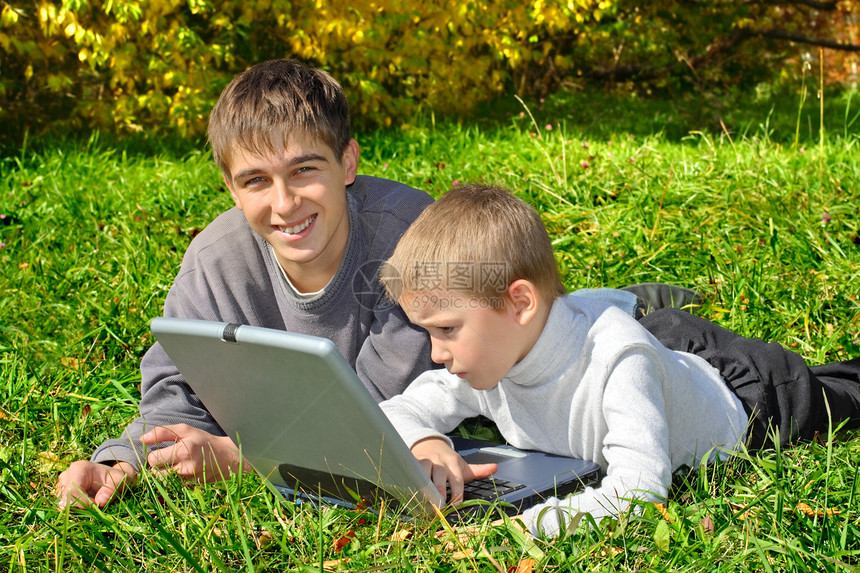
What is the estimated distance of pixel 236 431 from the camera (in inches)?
82.3

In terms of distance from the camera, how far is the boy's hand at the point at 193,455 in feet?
7.18

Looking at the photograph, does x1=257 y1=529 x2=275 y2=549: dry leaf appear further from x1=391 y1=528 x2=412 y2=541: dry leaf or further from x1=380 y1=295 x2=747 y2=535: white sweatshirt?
x1=380 y1=295 x2=747 y2=535: white sweatshirt

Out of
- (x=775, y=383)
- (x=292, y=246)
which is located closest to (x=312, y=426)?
(x=292, y=246)

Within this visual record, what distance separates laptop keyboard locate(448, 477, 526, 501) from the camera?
206cm

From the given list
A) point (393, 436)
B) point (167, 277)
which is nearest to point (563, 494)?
point (393, 436)

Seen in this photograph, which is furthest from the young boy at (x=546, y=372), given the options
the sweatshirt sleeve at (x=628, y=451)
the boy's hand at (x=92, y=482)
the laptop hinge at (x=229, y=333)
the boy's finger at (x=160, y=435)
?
the boy's hand at (x=92, y=482)

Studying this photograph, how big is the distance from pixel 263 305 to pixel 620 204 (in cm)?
216

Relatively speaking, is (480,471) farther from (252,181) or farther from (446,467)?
(252,181)

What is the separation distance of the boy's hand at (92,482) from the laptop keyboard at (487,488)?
869 mm

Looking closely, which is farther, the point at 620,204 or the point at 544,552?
the point at 620,204

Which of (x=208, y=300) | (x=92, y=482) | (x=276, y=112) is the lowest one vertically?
(x=92, y=482)

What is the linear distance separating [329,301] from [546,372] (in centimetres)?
85

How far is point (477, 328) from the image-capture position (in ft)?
6.75

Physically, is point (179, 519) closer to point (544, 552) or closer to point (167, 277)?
point (544, 552)
